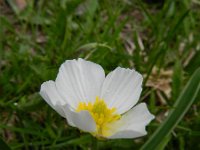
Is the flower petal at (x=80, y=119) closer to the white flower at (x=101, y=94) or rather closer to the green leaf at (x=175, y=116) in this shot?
the white flower at (x=101, y=94)

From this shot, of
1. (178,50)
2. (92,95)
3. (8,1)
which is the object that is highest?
(92,95)

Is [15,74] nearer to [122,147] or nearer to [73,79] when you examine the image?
[122,147]

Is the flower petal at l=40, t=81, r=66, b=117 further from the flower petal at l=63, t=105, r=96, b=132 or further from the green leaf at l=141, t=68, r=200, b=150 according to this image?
the green leaf at l=141, t=68, r=200, b=150

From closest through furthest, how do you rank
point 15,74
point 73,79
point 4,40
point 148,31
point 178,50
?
point 73,79
point 15,74
point 4,40
point 178,50
point 148,31

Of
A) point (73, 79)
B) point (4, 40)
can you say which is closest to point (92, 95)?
point (73, 79)

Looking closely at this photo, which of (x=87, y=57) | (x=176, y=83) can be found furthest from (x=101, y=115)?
(x=176, y=83)

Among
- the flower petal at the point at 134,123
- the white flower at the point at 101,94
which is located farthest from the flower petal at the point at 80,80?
the flower petal at the point at 134,123

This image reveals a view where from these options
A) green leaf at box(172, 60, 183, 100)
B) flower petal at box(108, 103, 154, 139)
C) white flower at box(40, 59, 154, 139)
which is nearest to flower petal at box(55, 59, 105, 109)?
white flower at box(40, 59, 154, 139)
